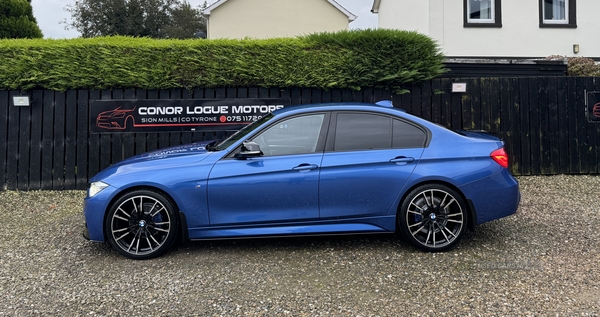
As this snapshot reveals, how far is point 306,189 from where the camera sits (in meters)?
4.36

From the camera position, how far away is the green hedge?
24.5 feet

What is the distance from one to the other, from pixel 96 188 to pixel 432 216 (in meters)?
3.36

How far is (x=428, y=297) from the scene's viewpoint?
3562 mm

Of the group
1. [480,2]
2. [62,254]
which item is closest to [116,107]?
[62,254]

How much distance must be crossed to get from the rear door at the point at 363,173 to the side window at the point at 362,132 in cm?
1

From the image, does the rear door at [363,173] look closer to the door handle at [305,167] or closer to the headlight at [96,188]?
the door handle at [305,167]

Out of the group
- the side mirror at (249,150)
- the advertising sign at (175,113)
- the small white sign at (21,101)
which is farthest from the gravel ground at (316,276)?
the small white sign at (21,101)

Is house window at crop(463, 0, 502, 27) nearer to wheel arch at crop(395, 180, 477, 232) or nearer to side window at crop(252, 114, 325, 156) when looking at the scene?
wheel arch at crop(395, 180, 477, 232)

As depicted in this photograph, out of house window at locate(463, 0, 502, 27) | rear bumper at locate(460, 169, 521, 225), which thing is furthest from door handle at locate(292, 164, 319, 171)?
house window at locate(463, 0, 502, 27)

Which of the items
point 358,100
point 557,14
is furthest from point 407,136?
point 557,14

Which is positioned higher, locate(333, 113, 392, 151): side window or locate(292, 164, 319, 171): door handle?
locate(333, 113, 392, 151): side window

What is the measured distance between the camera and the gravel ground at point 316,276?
3.43m

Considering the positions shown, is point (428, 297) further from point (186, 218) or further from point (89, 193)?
point (89, 193)

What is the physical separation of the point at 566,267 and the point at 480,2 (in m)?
11.6
